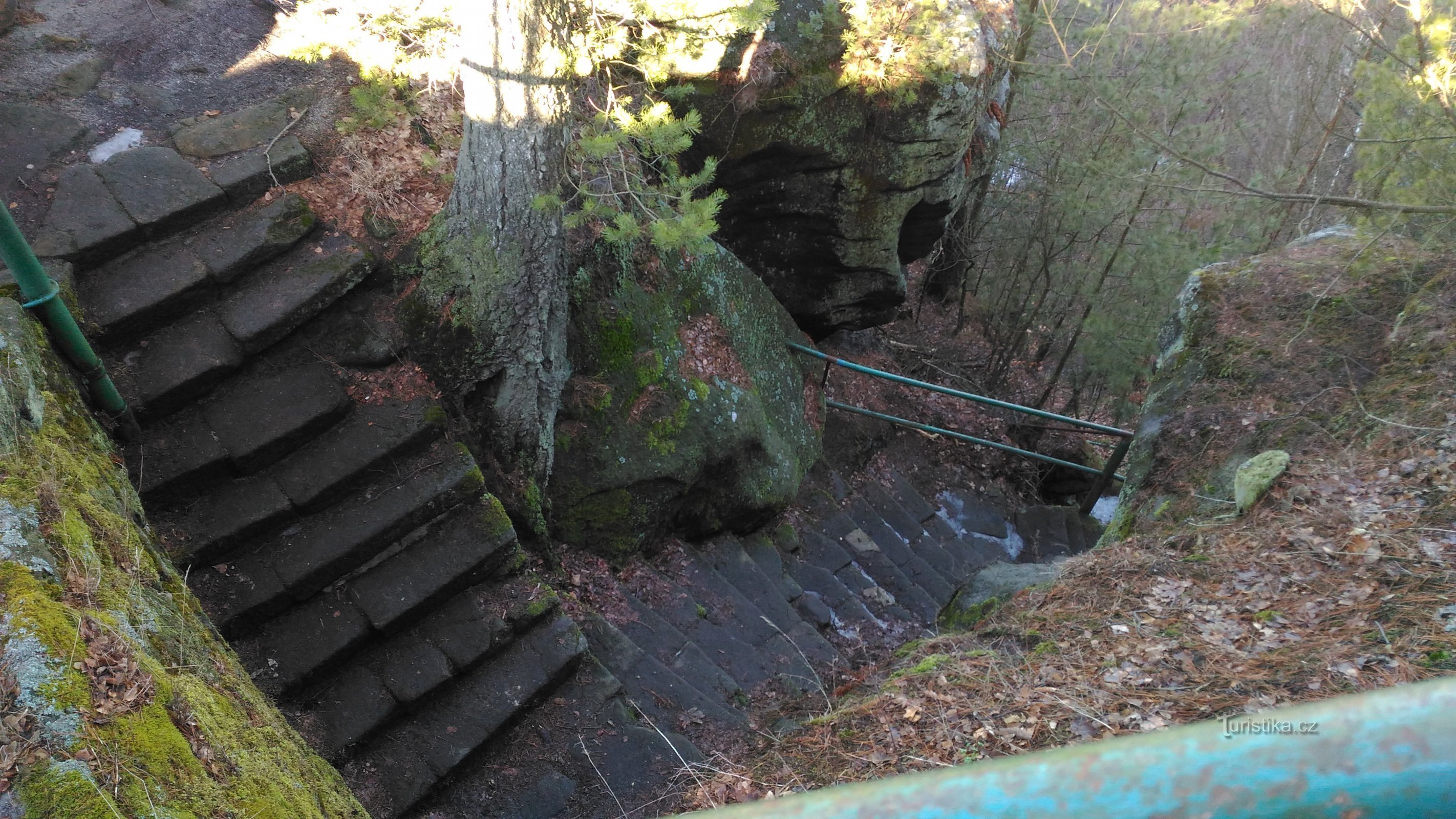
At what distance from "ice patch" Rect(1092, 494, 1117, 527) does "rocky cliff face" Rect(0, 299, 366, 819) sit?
28.4 feet

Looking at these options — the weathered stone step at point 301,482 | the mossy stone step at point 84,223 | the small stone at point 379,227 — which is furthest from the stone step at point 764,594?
the mossy stone step at point 84,223

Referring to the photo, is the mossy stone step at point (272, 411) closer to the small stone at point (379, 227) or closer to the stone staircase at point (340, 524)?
the stone staircase at point (340, 524)

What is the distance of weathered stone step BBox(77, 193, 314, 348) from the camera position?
3.86 metres

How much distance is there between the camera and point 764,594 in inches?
240

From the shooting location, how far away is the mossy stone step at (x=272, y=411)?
3.92m

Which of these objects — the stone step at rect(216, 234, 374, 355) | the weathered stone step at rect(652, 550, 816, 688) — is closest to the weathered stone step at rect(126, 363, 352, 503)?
the stone step at rect(216, 234, 374, 355)

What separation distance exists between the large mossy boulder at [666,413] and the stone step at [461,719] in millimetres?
1106

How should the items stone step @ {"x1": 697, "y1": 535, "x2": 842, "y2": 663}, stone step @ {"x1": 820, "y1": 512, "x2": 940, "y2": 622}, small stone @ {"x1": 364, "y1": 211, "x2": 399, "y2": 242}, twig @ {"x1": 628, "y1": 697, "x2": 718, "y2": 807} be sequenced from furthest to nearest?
1. stone step @ {"x1": 820, "y1": 512, "x2": 940, "y2": 622}
2. stone step @ {"x1": 697, "y1": 535, "x2": 842, "y2": 663}
3. small stone @ {"x1": 364, "y1": 211, "x2": 399, "y2": 242}
4. twig @ {"x1": 628, "y1": 697, "x2": 718, "y2": 807}

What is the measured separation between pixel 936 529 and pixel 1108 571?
4.62m

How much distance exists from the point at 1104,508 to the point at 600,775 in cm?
786

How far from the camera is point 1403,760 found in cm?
49

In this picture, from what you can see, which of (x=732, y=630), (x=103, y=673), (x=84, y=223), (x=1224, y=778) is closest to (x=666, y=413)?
(x=732, y=630)

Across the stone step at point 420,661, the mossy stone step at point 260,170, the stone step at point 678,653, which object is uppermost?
the mossy stone step at point 260,170

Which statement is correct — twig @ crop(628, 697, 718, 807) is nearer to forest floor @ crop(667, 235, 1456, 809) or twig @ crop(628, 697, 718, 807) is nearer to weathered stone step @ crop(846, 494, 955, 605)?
forest floor @ crop(667, 235, 1456, 809)
